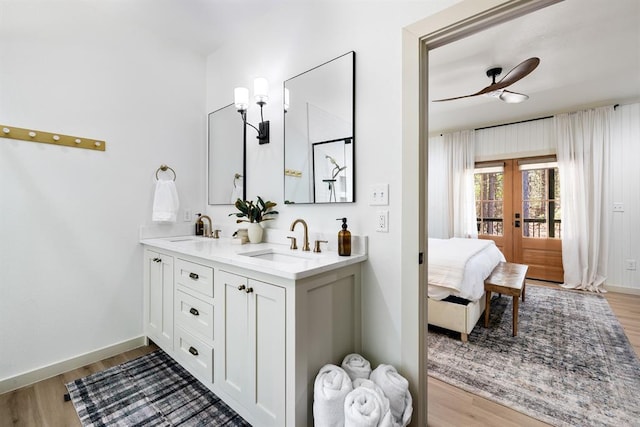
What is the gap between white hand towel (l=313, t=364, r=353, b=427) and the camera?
1.15m

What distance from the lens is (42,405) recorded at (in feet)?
5.31

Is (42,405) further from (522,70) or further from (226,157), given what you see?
(522,70)

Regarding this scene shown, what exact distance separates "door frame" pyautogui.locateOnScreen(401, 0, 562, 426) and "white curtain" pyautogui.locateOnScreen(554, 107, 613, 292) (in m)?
4.11

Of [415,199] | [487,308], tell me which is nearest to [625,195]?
[487,308]

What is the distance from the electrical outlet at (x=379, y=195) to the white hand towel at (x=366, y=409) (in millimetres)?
889

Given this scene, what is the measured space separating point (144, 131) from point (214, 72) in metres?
0.89

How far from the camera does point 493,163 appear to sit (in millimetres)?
4879

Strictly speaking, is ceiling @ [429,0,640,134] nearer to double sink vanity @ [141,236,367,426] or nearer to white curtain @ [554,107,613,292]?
white curtain @ [554,107,613,292]

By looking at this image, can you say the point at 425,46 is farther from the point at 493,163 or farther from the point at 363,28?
the point at 493,163

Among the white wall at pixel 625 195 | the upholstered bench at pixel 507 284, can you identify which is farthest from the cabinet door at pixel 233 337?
the white wall at pixel 625 195

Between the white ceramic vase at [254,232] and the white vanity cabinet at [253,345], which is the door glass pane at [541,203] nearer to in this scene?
the white ceramic vase at [254,232]

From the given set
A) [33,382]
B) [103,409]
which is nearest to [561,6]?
[103,409]

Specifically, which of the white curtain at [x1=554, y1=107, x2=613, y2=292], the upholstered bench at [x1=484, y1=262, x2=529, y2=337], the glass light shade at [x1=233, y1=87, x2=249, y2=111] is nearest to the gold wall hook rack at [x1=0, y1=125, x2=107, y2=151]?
the glass light shade at [x1=233, y1=87, x2=249, y2=111]

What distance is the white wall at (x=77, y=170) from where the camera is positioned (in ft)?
5.82
